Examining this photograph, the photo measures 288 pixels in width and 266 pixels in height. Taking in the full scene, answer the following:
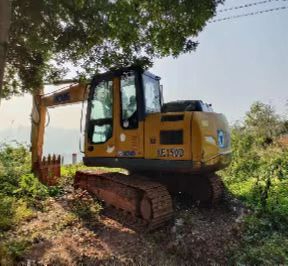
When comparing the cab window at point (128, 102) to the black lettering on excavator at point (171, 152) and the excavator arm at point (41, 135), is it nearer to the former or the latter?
the black lettering on excavator at point (171, 152)

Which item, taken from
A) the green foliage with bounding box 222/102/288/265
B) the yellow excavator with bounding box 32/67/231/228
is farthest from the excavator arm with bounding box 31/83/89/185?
the green foliage with bounding box 222/102/288/265

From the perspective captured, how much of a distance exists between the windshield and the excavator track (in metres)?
1.74

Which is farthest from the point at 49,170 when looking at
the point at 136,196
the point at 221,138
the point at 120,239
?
the point at 221,138

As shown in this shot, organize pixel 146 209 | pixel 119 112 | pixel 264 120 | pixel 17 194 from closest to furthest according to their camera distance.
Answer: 1. pixel 146 209
2. pixel 119 112
3. pixel 17 194
4. pixel 264 120

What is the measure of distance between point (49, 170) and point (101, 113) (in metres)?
3.27

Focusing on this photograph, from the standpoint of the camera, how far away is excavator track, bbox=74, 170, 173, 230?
8945 mm

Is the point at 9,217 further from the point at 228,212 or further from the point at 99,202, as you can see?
the point at 228,212

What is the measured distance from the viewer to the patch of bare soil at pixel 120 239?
741 centimetres

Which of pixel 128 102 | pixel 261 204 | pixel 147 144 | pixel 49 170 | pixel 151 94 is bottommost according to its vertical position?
pixel 261 204

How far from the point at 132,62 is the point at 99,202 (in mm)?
3902

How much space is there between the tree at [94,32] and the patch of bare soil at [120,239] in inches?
163

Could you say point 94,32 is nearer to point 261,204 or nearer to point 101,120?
point 101,120

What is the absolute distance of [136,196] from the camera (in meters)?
9.38

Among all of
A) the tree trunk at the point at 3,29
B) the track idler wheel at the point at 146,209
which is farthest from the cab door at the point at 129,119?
the tree trunk at the point at 3,29
